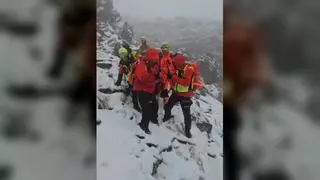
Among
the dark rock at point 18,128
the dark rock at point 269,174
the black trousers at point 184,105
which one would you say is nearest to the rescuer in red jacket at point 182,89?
the black trousers at point 184,105

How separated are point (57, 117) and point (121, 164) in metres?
0.15

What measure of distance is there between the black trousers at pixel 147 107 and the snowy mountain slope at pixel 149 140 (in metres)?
0.01

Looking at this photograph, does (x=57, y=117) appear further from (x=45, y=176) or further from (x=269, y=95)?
(x=269, y=95)

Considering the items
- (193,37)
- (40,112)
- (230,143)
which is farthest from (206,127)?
(40,112)

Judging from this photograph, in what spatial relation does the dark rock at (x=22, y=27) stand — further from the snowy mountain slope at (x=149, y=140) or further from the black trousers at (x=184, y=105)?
the black trousers at (x=184, y=105)

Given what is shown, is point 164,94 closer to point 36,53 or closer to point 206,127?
point 206,127

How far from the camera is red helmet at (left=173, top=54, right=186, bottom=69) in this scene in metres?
0.76

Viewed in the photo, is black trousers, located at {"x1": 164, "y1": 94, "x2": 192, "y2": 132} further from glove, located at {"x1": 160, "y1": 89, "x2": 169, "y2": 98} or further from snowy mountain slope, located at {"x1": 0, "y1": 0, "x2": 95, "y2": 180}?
snowy mountain slope, located at {"x1": 0, "y1": 0, "x2": 95, "y2": 180}

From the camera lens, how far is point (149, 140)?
2.48 feet

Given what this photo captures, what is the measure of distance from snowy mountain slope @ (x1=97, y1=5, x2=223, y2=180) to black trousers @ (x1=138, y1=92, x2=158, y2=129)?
12 millimetres

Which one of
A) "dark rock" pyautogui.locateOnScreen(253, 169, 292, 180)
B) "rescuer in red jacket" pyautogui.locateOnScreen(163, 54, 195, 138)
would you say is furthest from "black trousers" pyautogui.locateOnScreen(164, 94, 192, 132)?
"dark rock" pyautogui.locateOnScreen(253, 169, 292, 180)

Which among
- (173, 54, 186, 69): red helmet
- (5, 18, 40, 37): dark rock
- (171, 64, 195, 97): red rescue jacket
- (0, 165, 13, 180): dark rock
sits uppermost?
(5, 18, 40, 37): dark rock

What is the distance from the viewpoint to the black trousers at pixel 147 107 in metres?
0.76

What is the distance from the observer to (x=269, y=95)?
29.8 inches
